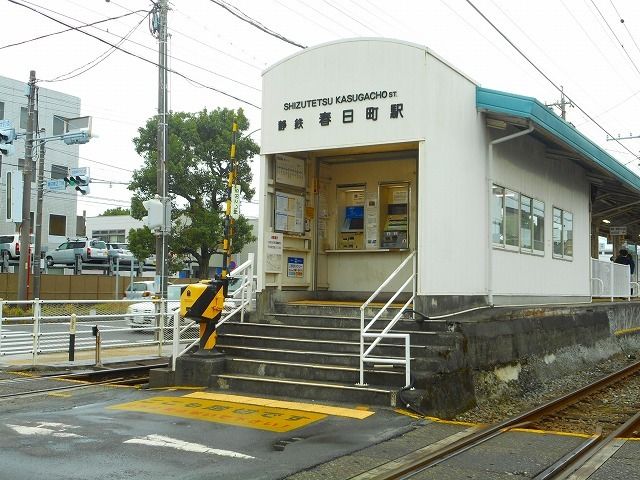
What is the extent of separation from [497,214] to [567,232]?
18.1ft

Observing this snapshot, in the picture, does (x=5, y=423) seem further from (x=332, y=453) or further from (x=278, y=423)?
(x=332, y=453)

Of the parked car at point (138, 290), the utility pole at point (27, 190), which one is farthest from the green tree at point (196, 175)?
the utility pole at point (27, 190)

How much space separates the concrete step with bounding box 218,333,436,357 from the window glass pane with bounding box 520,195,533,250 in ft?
18.3

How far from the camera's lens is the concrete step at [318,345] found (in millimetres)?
9531

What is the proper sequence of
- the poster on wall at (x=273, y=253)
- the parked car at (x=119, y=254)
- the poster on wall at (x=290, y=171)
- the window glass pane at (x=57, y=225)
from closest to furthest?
the poster on wall at (x=273, y=253) → the poster on wall at (x=290, y=171) → the parked car at (x=119, y=254) → the window glass pane at (x=57, y=225)

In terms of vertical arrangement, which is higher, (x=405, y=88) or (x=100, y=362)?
(x=405, y=88)

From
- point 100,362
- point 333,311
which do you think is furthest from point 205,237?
point 333,311

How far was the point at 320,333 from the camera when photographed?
1058 cm

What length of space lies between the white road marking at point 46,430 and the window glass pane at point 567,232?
44.7ft

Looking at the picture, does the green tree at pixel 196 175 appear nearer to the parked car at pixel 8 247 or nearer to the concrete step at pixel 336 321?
the parked car at pixel 8 247

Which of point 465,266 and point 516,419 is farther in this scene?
point 465,266

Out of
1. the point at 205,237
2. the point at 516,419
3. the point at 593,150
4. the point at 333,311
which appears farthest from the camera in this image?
the point at 205,237

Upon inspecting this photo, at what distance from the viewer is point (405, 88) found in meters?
10.8

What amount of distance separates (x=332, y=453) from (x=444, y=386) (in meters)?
2.81
